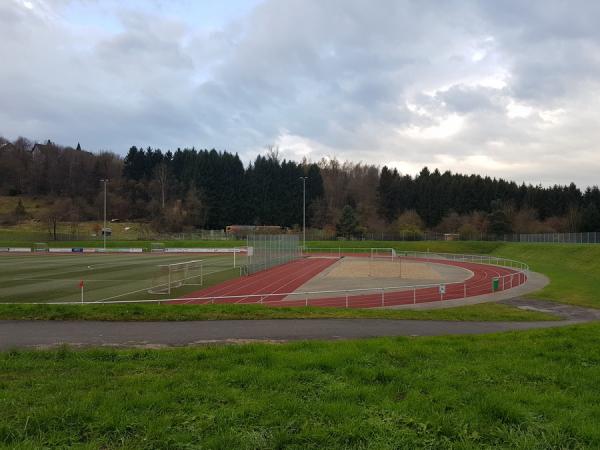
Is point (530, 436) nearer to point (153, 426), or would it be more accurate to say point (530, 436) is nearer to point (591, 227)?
point (153, 426)

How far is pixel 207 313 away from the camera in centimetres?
1467

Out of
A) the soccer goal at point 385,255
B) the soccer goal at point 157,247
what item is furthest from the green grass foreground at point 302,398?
the soccer goal at point 157,247

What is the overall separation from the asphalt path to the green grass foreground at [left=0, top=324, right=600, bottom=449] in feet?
8.61

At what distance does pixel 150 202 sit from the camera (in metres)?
118

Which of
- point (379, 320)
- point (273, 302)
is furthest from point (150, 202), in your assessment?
point (379, 320)

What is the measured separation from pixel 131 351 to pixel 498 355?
702cm

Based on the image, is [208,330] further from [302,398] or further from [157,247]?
[157,247]

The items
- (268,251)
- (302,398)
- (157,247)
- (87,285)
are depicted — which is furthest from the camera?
(157,247)

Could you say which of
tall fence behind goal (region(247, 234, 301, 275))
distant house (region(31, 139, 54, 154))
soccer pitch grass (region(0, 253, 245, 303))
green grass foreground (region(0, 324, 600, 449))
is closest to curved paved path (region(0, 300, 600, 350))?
green grass foreground (region(0, 324, 600, 449))

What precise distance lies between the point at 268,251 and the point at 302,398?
33.4 metres

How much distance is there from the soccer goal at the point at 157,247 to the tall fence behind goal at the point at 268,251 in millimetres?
33861

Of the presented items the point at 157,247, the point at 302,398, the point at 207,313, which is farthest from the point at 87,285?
the point at 157,247

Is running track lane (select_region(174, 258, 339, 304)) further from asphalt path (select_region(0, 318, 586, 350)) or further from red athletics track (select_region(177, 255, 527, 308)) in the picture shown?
asphalt path (select_region(0, 318, 586, 350))

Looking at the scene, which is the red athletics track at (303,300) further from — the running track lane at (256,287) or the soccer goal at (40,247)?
the soccer goal at (40,247)
